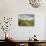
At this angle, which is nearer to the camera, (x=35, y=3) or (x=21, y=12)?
(x=21, y=12)

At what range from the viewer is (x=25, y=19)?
13.4 feet

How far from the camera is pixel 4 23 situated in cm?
403

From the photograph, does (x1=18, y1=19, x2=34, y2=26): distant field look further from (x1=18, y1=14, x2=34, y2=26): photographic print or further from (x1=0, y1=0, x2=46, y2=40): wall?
(x1=0, y1=0, x2=46, y2=40): wall

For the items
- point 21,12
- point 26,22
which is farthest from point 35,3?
point 26,22

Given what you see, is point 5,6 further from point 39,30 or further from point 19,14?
point 39,30

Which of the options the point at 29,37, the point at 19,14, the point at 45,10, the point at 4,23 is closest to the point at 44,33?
the point at 29,37

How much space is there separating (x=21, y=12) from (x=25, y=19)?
0.27 metres

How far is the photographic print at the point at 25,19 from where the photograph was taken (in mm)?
4070

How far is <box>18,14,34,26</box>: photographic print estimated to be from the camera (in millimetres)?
4070

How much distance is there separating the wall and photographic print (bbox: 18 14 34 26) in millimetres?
99

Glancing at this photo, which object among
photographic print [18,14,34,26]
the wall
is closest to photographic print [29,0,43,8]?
the wall

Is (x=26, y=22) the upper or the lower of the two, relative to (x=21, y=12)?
lower

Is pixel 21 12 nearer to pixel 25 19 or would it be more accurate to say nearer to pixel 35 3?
pixel 25 19

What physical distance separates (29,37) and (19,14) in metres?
0.82
